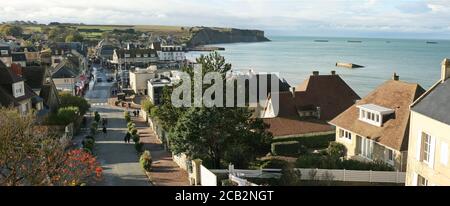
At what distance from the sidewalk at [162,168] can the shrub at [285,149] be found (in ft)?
19.0

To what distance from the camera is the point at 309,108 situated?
3169cm

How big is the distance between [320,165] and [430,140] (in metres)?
5.89

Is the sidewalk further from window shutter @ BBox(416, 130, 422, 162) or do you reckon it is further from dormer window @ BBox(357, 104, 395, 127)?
dormer window @ BBox(357, 104, 395, 127)

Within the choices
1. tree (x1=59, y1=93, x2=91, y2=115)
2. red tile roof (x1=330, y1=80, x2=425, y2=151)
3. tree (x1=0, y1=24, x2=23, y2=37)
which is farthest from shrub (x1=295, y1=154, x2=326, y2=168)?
tree (x1=0, y1=24, x2=23, y2=37)

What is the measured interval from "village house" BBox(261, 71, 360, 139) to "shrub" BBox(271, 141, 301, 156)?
208 centimetres

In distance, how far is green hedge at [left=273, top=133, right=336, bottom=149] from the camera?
1081 inches

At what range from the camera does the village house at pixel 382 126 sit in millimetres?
21016

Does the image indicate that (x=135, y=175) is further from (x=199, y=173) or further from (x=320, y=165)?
(x=320, y=165)

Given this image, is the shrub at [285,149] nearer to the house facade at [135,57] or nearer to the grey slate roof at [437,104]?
the grey slate roof at [437,104]

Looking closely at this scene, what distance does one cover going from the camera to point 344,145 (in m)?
25.2

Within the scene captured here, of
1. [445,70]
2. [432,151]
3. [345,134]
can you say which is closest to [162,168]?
[345,134]

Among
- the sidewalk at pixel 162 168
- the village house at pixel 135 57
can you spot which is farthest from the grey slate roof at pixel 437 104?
the village house at pixel 135 57

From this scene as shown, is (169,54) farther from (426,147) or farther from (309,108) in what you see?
(426,147)
